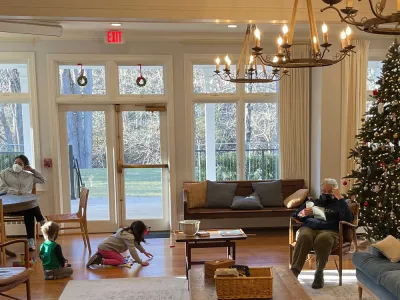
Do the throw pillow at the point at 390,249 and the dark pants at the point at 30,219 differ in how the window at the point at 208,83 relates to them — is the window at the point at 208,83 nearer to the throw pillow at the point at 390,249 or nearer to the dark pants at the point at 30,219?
the dark pants at the point at 30,219

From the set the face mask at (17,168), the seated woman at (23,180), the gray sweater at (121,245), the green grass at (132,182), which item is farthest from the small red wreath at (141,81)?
the gray sweater at (121,245)

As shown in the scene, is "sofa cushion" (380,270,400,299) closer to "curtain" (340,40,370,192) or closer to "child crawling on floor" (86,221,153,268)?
"child crawling on floor" (86,221,153,268)

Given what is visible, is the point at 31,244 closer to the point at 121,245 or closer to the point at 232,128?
the point at 121,245

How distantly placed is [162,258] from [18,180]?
238cm

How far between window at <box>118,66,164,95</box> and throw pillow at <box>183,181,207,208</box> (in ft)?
5.02

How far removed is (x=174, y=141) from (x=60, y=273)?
259 cm

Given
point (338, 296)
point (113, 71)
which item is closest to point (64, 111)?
point (113, 71)

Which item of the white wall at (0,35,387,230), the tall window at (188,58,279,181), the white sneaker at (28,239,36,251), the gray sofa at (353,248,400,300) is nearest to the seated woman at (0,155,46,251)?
the white sneaker at (28,239,36,251)

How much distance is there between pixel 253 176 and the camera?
634 centimetres

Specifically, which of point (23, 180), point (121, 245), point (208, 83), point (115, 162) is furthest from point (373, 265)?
point (23, 180)

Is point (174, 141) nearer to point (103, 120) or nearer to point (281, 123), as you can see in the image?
point (103, 120)

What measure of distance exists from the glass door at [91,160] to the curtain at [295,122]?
2.69 metres

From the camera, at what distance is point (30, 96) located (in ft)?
19.0

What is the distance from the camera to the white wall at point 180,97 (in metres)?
5.73
